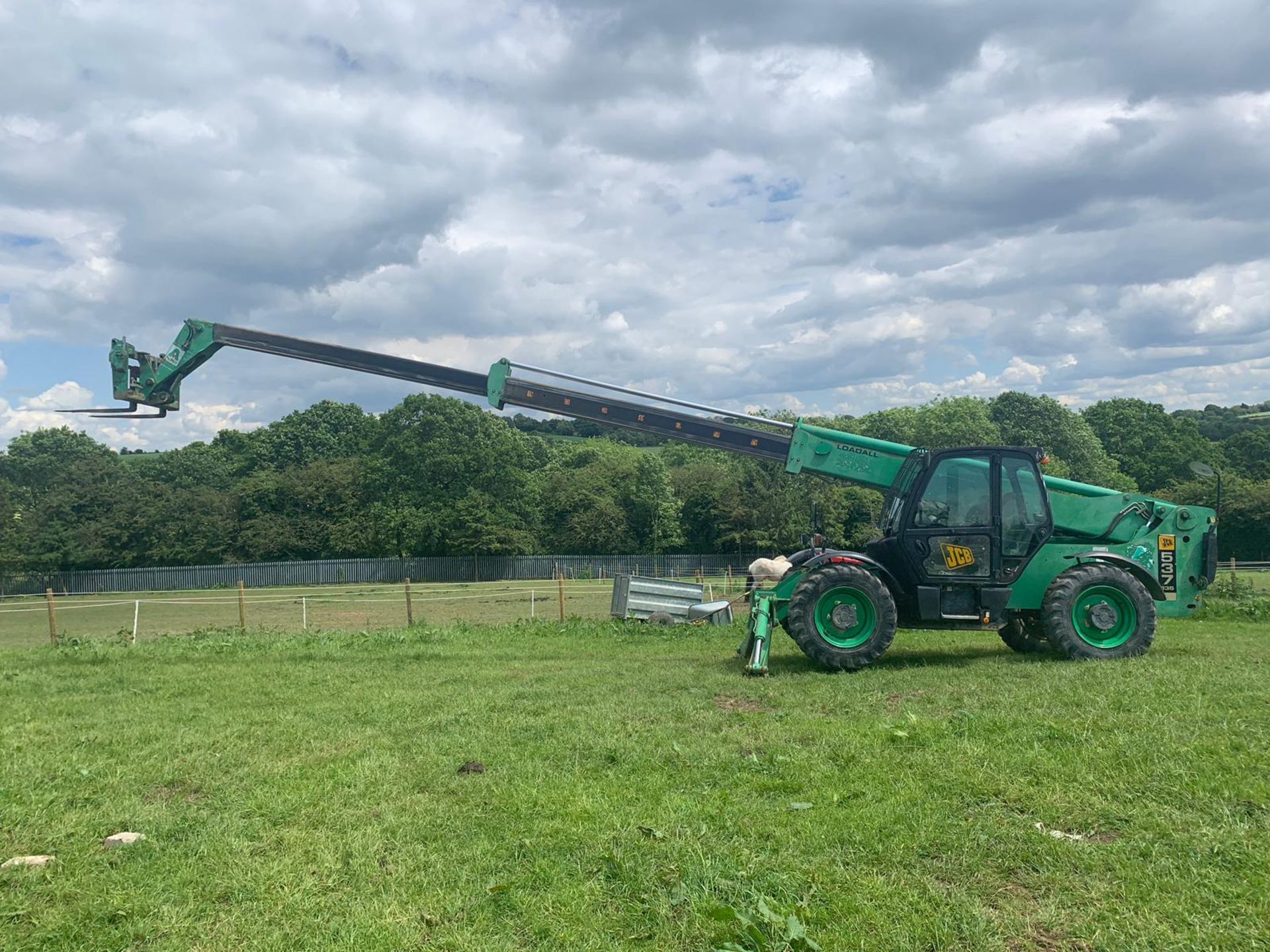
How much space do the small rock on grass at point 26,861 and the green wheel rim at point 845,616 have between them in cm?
784

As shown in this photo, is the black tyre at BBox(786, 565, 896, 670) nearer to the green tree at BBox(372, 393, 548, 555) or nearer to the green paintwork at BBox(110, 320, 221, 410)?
the green paintwork at BBox(110, 320, 221, 410)

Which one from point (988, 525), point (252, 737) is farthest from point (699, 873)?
point (988, 525)

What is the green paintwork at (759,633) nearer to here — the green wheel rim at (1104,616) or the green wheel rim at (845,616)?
the green wheel rim at (845,616)

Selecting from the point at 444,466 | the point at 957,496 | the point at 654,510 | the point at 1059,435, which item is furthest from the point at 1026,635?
the point at 1059,435

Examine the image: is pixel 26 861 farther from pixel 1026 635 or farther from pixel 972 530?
pixel 1026 635

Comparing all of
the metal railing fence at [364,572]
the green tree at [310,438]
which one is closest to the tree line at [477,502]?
the metal railing fence at [364,572]

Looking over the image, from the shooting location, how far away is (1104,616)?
33.8 feet

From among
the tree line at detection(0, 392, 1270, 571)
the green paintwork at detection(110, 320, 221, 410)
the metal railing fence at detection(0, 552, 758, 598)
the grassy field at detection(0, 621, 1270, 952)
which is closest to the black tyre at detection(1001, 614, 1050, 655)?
the grassy field at detection(0, 621, 1270, 952)

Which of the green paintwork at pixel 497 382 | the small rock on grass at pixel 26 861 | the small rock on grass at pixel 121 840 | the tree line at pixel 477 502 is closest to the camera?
the small rock on grass at pixel 26 861

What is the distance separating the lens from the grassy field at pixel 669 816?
12.3ft

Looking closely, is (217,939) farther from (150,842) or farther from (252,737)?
(252,737)

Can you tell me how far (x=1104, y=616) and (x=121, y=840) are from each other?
10.2 metres

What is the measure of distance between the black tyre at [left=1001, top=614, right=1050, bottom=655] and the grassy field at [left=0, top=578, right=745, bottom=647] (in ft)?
31.7

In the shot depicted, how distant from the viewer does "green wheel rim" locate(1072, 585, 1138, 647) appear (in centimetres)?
1030
